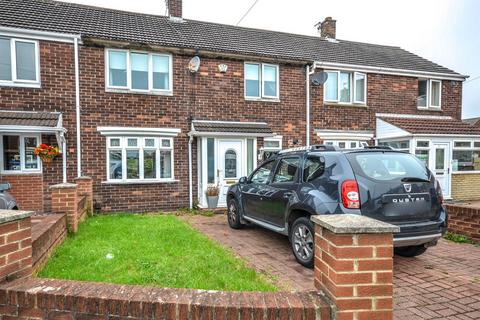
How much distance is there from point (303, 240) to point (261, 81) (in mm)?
7702

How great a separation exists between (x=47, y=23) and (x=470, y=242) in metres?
12.0

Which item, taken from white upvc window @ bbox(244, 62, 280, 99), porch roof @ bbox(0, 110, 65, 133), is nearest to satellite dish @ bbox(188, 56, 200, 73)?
white upvc window @ bbox(244, 62, 280, 99)

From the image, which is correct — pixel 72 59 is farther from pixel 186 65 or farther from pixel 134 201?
pixel 134 201

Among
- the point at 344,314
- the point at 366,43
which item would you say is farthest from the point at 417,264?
the point at 366,43

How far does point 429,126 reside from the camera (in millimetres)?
12195

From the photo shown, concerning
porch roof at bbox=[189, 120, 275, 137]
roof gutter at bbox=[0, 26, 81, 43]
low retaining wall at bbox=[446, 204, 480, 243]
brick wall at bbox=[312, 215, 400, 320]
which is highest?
roof gutter at bbox=[0, 26, 81, 43]

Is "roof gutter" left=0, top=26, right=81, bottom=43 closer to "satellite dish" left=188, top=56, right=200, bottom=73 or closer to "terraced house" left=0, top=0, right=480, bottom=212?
"terraced house" left=0, top=0, right=480, bottom=212

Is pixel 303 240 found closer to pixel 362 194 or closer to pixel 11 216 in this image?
pixel 362 194

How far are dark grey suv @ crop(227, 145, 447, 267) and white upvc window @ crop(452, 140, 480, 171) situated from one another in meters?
9.74

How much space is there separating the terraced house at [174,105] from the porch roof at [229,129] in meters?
0.04

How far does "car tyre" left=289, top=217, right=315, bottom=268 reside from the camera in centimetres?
430

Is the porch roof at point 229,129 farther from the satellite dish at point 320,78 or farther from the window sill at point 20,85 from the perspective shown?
the window sill at point 20,85

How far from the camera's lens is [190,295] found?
2127 millimetres

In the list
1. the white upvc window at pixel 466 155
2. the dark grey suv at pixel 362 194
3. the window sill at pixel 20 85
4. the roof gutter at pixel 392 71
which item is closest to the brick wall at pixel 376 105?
the roof gutter at pixel 392 71
